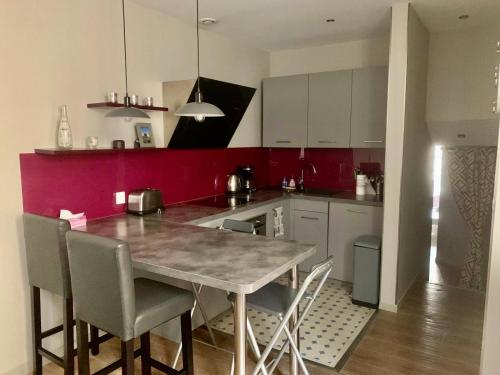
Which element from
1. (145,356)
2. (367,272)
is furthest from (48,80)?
(367,272)

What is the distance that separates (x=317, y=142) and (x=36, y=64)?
2755 mm

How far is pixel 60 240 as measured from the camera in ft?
6.46

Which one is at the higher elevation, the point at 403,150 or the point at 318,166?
the point at 403,150

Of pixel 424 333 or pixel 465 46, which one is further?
pixel 465 46

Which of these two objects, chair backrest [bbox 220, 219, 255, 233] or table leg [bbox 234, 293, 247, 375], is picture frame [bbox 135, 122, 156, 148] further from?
table leg [bbox 234, 293, 247, 375]

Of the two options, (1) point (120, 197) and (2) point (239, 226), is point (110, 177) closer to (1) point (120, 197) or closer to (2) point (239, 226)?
(1) point (120, 197)

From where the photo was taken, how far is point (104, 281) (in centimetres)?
167

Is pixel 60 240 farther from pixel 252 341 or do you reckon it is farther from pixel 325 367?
pixel 325 367

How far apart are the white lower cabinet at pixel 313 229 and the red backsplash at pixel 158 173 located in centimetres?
64

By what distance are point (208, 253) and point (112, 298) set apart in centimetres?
51

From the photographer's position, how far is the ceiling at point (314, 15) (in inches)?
117

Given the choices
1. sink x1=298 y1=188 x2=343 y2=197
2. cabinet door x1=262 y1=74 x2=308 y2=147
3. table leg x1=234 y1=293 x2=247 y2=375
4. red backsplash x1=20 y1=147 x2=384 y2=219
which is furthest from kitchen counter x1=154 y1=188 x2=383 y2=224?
table leg x1=234 y1=293 x2=247 y2=375

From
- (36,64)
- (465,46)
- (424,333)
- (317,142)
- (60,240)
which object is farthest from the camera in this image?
(317,142)

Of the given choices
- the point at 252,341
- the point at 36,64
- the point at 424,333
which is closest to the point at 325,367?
the point at 252,341
